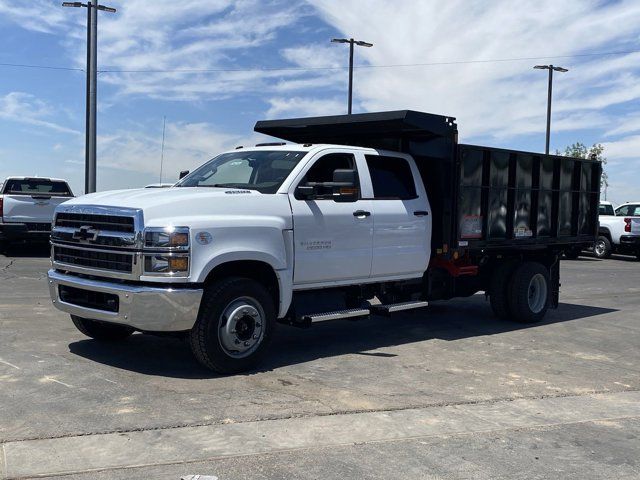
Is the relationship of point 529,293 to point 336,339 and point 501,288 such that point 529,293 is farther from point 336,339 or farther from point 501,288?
point 336,339

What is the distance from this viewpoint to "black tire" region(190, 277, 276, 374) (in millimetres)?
5824

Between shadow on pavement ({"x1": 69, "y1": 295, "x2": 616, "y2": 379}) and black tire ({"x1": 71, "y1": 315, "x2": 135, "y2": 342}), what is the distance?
0.09 m

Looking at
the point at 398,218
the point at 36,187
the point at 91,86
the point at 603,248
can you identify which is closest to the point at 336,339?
the point at 398,218

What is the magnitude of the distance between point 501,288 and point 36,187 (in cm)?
1209

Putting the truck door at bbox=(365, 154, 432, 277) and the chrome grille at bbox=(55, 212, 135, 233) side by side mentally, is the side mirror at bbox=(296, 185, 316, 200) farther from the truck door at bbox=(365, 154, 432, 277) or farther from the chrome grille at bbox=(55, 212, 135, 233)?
the chrome grille at bbox=(55, 212, 135, 233)

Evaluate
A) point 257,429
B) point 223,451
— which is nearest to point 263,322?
point 257,429

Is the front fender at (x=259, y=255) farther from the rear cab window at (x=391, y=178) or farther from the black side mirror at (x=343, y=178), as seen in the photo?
the rear cab window at (x=391, y=178)

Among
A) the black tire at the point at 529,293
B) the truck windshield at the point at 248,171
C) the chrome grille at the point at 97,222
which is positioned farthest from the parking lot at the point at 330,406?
the truck windshield at the point at 248,171

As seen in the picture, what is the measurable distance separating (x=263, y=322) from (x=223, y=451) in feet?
6.73

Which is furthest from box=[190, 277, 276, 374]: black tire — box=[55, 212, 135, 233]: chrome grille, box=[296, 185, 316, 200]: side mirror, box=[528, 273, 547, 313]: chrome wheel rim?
box=[528, 273, 547, 313]: chrome wheel rim

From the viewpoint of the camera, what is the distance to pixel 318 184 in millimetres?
6652

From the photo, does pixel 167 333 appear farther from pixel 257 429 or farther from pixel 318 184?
pixel 318 184

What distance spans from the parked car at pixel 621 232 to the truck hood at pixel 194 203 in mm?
17542

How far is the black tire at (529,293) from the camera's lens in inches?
366
